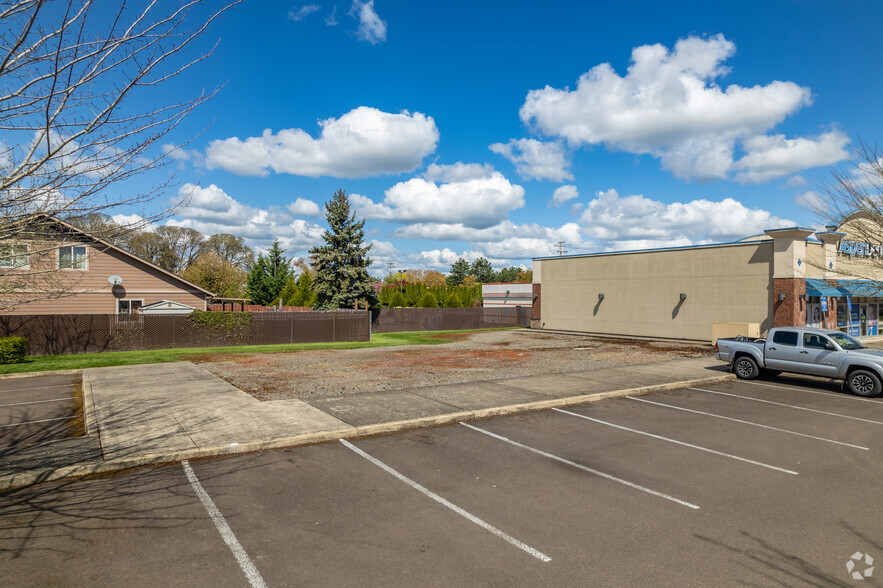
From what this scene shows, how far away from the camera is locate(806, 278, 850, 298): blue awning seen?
26275 millimetres

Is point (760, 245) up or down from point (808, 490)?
up

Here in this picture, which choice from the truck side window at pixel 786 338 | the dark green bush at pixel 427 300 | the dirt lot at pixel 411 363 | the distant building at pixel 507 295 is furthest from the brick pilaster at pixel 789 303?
the dark green bush at pixel 427 300

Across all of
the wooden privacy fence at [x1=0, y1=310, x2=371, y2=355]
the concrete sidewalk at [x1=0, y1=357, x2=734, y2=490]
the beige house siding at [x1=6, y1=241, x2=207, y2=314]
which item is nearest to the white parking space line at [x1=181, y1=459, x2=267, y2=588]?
the concrete sidewalk at [x1=0, y1=357, x2=734, y2=490]

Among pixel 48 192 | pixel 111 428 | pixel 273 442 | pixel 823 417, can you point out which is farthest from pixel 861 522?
pixel 111 428

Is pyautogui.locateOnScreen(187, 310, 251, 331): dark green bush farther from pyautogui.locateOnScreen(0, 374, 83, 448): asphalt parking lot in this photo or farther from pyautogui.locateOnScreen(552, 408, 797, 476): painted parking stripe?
pyautogui.locateOnScreen(552, 408, 797, 476): painted parking stripe

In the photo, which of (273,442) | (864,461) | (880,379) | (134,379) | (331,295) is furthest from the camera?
(331,295)

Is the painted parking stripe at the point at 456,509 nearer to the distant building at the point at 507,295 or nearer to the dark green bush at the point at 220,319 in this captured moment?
the dark green bush at the point at 220,319

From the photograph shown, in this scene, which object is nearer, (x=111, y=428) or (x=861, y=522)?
(x=861, y=522)

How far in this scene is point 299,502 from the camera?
6203mm

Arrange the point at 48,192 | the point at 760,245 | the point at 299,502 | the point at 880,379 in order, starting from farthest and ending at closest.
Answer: the point at 760,245 → the point at 880,379 → the point at 299,502 → the point at 48,192

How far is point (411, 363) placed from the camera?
64.3 feet

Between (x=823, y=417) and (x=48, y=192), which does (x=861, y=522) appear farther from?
(x=48, y=192)

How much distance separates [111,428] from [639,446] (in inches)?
366

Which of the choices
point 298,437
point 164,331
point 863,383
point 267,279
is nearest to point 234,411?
point 298,437
